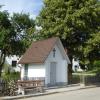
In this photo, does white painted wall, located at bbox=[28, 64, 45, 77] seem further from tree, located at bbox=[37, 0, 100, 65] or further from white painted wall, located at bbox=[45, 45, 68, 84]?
tree, located at bbox=[37, 0, 100, 65]

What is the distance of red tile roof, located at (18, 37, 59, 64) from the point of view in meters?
32.7

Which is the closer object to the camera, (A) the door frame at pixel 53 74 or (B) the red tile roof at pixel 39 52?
(B) the red tile roof at pixel 39 52

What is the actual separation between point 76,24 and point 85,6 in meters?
2.50

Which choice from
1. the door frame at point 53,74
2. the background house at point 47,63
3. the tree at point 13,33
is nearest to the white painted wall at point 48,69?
the background house at point 47,63

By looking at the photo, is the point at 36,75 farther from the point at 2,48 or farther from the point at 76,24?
the point at 2,48

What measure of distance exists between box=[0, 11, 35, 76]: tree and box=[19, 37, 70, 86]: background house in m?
11.9

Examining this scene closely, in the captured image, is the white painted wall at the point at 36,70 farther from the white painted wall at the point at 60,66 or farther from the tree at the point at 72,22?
the tree at the point at 72,22

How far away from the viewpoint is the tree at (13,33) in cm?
4872

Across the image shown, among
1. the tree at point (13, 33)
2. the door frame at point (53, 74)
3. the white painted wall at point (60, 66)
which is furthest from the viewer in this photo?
the tree at point (13, 33)

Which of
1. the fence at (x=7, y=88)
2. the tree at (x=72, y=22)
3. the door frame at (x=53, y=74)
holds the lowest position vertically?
the fence at (x=7, y=88)

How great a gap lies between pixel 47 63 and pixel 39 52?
147 cm

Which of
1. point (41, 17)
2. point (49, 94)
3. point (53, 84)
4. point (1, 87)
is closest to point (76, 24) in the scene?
point (41, 17)

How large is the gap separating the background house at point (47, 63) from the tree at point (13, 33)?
38.9ft

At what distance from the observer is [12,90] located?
23781 mm
